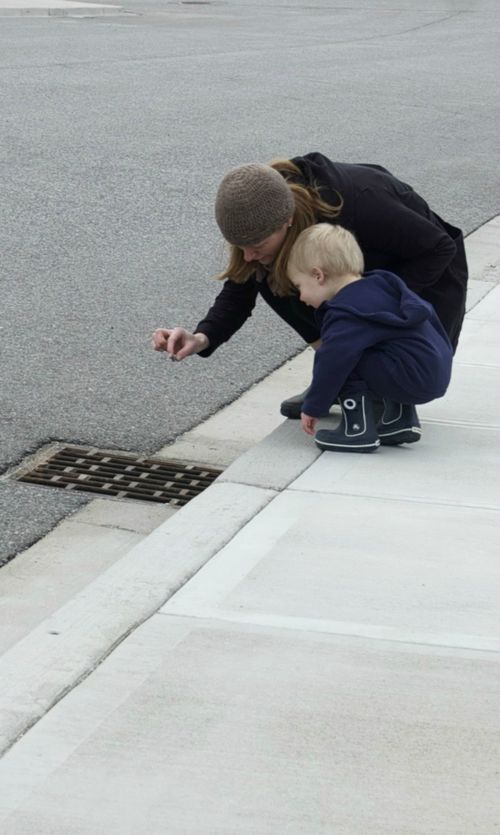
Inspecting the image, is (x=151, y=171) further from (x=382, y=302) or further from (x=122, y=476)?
(x=382, y=302)

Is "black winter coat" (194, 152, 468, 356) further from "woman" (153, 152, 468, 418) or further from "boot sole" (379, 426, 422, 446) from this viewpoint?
"boot sole" (379, 426, 422, 446)

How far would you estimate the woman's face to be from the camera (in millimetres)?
4211

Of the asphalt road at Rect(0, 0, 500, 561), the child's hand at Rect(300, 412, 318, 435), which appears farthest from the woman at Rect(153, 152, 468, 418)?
the asphalt road at Rect(0, 0, 500, 561)

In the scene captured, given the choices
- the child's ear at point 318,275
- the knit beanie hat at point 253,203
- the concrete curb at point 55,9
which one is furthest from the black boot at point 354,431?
the concrete curb at point 55,9

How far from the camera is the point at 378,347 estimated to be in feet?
14.2

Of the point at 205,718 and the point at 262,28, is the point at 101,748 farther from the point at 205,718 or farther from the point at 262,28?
the point at 262,28

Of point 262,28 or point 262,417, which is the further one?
point 262,28

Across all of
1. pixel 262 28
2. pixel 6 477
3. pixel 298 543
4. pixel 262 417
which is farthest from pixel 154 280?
pixel 262 28

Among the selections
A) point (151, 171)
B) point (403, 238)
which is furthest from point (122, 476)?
point (151, 171)

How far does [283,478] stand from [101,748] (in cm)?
161

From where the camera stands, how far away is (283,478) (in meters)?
4.11

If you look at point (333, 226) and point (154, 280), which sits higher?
point (333, 226)

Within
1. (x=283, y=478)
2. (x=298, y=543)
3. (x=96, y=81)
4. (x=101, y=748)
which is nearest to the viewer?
(x=101, y=748)

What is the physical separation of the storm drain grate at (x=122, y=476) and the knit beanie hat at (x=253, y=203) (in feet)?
2.95
